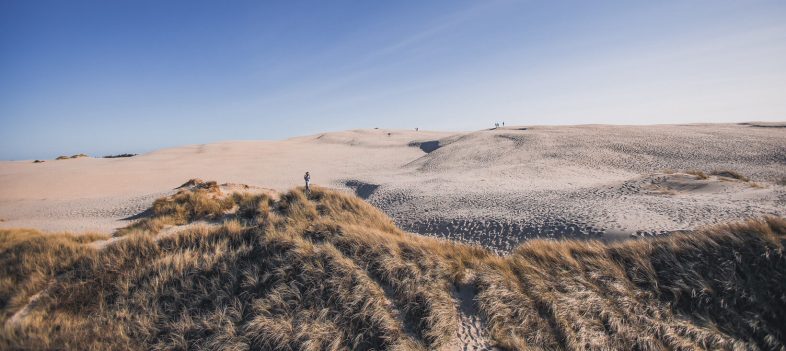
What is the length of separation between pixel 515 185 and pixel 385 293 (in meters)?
14.3

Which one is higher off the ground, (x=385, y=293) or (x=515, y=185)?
(x=385, y=293)

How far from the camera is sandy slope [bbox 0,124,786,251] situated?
35.4 ft

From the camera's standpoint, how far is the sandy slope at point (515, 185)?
10781mm

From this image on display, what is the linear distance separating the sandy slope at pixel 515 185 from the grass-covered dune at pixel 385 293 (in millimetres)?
4379

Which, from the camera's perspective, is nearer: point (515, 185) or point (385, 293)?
point (385, 293)

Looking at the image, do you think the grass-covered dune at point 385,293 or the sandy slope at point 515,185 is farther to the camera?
the sandy slope at point 515,185

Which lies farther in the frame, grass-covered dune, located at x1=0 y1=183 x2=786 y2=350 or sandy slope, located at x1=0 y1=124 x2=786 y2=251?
sandy slope, located at x1=0 y1=124 x2=786 y2=251

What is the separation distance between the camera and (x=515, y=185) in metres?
17.7

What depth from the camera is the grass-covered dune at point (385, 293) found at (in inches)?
177

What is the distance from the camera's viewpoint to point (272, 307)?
504cm

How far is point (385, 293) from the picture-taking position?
5219mm

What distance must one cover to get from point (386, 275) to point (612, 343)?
10.9 feet

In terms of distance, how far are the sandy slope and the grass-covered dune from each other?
4.38 m

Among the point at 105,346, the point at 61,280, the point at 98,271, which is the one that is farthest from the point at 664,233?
the point at 61,280
